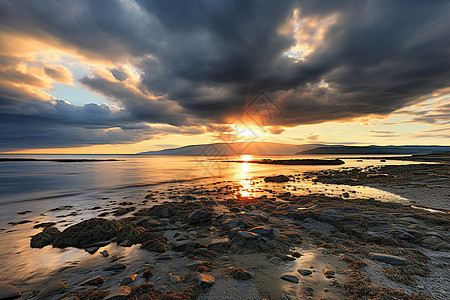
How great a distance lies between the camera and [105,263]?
23.3 ft

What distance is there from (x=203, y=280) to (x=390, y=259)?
673cm

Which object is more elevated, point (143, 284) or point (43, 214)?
point (143, 284)

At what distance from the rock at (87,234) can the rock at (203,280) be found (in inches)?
250

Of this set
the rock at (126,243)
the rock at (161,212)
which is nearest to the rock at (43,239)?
the rock at (126,243)

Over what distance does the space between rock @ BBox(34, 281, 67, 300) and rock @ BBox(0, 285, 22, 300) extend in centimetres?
74

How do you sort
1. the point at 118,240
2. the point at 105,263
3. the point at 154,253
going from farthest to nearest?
the point at 118,240 → the point at 154,253 → the point at 105,263

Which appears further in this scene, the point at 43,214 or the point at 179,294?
the point at 43,214

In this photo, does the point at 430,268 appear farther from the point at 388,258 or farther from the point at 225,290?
the point at 225,290

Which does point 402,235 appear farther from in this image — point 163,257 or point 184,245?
point 163,257

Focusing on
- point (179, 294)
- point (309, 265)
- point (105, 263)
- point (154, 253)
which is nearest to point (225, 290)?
point (179, 294)

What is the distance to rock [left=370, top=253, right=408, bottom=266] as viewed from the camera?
6174mm

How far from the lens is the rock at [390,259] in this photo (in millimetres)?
6174

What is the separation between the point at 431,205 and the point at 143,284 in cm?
2058

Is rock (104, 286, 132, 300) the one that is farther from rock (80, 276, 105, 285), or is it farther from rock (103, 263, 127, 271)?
rock (103, 263, 127, 271)
